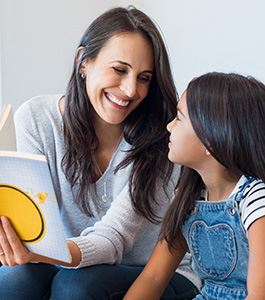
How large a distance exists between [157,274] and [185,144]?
1.11 ft

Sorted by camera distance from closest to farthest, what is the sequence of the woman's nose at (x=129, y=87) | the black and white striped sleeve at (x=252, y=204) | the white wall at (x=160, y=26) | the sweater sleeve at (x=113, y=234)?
the black and white striped sleeve at (x=252, y=204) < the sweater sleeve at (x=113, y=234) < the woman's nose at (x=129, y=87) < the white wall at (x=160, y=26)

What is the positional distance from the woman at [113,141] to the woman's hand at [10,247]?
157mm

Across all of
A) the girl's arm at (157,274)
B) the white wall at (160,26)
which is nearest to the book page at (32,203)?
the girl's arm at (157,274)

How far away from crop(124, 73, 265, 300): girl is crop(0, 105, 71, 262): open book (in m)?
0.30

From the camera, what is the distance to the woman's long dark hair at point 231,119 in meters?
1.15

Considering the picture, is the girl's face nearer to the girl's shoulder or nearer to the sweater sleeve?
the girl's shoulder

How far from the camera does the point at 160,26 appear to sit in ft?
7.91

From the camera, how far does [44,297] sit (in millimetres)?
1339

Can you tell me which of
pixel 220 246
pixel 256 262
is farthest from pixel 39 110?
pixel 256 262

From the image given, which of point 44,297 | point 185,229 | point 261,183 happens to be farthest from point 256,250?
point 44,297

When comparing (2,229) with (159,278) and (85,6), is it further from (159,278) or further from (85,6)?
(85,6)

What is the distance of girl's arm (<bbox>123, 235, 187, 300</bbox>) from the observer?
1277 mm

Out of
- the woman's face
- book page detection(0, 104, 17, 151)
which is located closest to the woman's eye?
the woman's face

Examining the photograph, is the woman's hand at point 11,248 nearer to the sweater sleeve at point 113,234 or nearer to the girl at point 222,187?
the sweater sleeve at point 113,234
